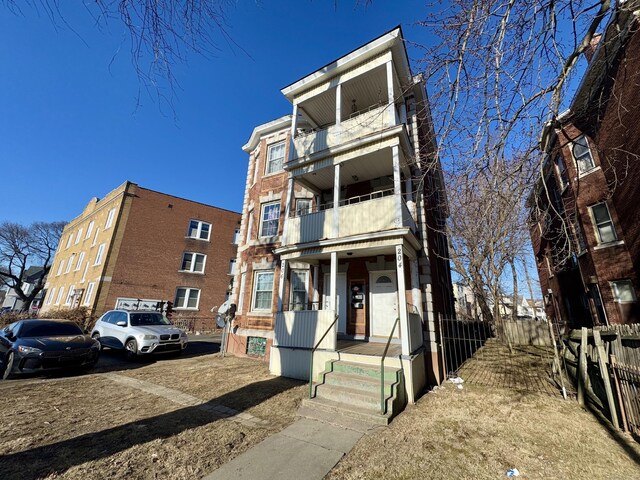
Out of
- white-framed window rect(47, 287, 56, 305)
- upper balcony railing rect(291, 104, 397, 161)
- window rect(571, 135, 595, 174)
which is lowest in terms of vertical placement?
white-framed window rect(47, 287, 56, 305)

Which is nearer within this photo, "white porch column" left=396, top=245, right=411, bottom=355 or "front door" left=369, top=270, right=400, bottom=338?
"white porch column" left=396, top=245, right=411, bottom=355

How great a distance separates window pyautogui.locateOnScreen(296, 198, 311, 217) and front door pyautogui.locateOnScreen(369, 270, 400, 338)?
420 cm

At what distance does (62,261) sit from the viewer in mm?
31594

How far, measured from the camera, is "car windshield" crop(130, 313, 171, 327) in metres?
11.6

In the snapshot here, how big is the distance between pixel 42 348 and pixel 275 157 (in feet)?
36.7

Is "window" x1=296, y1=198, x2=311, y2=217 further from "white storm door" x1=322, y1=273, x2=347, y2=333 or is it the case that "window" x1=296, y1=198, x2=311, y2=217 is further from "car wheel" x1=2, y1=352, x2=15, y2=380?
"car wheel" x1=2, y1=352, x2=15, y2=380

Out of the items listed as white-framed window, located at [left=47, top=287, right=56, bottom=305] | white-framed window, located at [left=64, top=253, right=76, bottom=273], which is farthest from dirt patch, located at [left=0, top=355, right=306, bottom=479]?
white-framed window, located at [left=47, top=287, right=56, bottom=305]

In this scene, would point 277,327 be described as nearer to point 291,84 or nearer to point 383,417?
point 383,417

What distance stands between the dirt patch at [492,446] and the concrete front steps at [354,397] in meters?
0.35

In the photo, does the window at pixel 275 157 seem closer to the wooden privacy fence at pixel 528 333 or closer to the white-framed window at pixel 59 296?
the wooden privacy fence at pixel 528 333

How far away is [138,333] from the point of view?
10961 millimetres

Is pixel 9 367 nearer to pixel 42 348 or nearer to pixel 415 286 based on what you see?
pixel 42 348

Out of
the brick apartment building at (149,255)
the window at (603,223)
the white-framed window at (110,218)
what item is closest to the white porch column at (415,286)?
the window at (603,223)

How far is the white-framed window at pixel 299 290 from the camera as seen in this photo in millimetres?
10970
